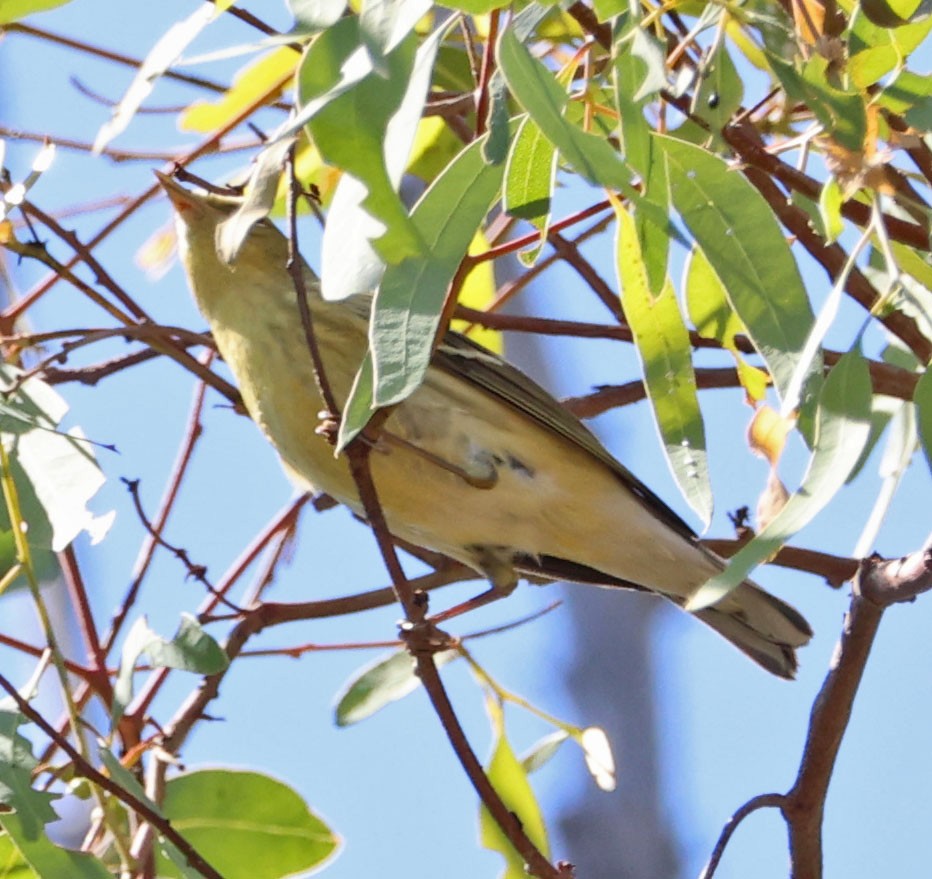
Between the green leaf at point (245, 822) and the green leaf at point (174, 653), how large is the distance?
19cm

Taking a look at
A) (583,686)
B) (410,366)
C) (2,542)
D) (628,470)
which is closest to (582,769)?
(583,686)

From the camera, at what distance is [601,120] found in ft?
5.99

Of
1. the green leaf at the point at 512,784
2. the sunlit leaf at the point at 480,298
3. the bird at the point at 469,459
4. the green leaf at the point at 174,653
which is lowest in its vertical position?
the green leaf at the point at 174,653

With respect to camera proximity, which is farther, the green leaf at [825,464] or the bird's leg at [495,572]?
the bird's leg at [495,572]

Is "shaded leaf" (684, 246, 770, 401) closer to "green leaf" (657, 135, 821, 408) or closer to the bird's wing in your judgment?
"green leaf" (657, 135, 821, 408)

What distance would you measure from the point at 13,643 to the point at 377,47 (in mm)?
1293

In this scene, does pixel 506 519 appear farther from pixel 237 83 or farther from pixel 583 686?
pixel 583 686

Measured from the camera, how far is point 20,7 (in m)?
1.63

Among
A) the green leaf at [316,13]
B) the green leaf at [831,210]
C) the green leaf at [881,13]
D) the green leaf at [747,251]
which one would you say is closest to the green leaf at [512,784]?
the green leaf at [747,251]

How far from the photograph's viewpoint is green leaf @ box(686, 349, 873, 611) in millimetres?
1439

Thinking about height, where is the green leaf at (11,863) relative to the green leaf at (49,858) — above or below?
above

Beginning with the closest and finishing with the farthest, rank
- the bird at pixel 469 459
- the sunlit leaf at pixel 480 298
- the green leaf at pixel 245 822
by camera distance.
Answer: the green leaf at pixel 245 822 < the bird at pixel 469 459 < the sunlit leaf at pixel 480 298

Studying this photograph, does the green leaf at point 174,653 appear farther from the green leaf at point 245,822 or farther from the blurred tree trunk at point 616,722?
the blurred tree trunk at point 616,722

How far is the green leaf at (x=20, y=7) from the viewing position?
1.62 m
